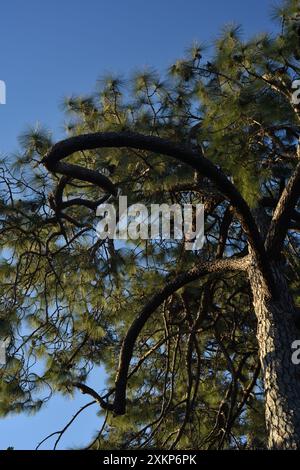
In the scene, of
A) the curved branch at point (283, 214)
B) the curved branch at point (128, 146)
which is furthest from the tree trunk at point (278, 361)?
the curved branch at point (128, 146)

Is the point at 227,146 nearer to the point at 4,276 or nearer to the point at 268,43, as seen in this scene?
the point at 268,43

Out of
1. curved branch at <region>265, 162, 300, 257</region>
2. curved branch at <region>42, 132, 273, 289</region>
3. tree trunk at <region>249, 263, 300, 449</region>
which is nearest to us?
curved branch at <region>42, 132, 273, 289</region>

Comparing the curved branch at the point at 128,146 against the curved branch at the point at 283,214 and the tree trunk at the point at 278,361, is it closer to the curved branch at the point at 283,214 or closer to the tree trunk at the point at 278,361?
the curved branch at the point at 283,214

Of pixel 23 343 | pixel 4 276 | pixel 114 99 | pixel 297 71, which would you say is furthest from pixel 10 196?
pixel 297 71

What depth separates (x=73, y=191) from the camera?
16.0 ft

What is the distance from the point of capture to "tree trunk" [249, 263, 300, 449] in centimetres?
318

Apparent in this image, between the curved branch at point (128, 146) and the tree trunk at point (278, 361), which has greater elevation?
the curved branch at point (128, 146)

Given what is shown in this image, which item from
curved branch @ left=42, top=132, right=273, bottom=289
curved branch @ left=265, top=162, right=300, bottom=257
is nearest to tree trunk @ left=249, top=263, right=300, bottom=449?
curved branch @ left=265, top=162, right=300, bottom=257

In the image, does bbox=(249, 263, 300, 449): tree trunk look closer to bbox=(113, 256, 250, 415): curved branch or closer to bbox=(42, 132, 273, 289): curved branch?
bbox=(113, 256, 250, 415): curved branch

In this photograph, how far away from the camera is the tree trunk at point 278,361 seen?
3.18 m

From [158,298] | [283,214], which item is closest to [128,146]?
[283,214]

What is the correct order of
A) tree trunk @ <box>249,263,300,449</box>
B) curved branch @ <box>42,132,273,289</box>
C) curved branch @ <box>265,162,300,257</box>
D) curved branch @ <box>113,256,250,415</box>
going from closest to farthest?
curved branch @ <box>42,132,273,289</box>
tree trunk @ <box>249,263,300,449</box>
curved branch @ <box>265,162,300,257</box>
curved branch @ <box>113,256,250,415</box>

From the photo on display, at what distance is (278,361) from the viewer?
137 inches
